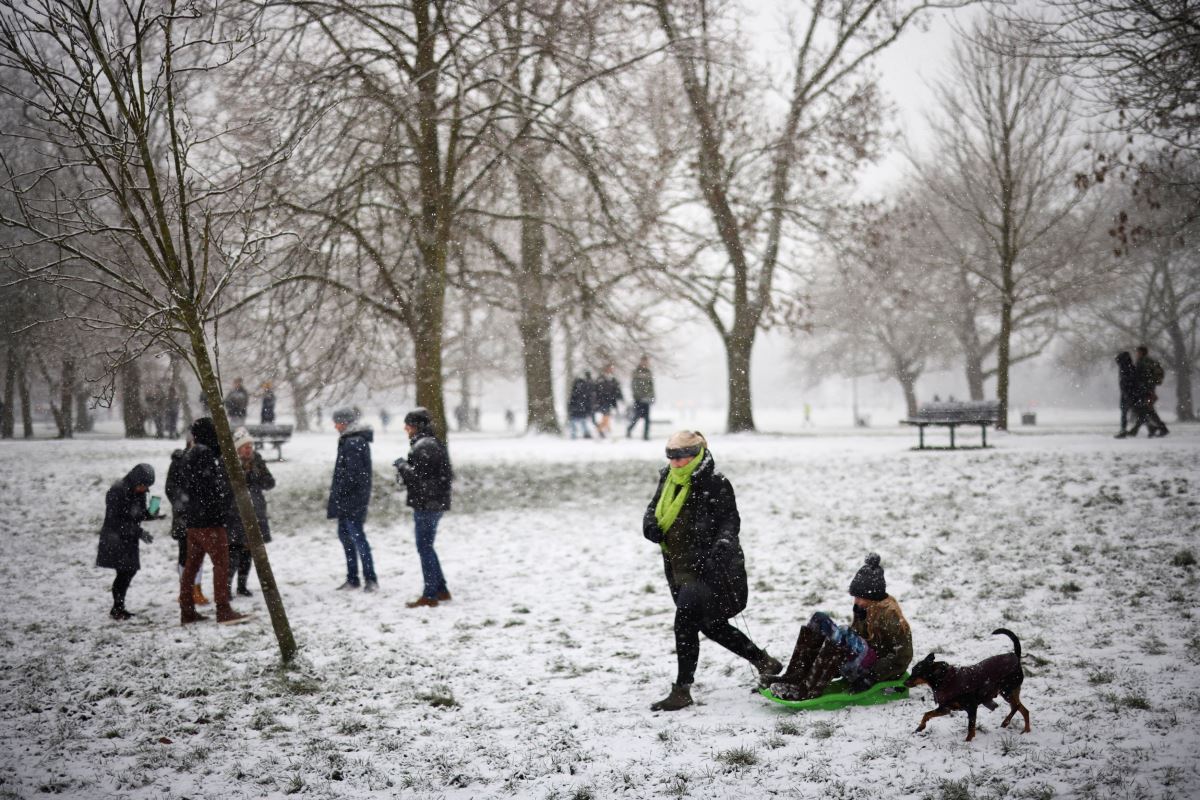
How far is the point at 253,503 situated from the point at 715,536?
5.17 metres

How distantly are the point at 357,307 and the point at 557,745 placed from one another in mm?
8968

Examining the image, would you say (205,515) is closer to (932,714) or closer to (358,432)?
(358,432)

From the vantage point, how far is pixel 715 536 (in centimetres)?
485

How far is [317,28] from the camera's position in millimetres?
12414

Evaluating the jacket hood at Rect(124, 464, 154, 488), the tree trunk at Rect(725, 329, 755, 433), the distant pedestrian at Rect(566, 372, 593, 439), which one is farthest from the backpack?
the jacket hood at Rect(124, 464, 154, 488)

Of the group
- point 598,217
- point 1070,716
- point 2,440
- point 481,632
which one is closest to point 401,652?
point 481,632

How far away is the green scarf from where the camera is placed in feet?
16.0

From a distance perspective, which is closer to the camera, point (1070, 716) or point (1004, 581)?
point (1070, 716)

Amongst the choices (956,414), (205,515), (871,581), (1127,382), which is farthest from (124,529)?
(1127,382)

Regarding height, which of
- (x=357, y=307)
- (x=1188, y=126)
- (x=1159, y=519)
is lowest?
(x=1159, y=519)

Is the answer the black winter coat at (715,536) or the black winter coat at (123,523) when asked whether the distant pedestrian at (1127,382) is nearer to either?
the black winter coat at (715,536)

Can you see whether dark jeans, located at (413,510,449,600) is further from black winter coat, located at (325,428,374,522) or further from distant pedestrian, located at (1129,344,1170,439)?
distant pedestrian, located at (1129,344,1170,439)

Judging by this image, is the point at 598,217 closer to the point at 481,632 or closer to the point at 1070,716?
the point at 481,632

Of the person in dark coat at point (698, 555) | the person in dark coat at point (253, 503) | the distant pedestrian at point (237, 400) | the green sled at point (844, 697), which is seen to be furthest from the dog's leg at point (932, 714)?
the distant pedestrian at point (237, 400)
